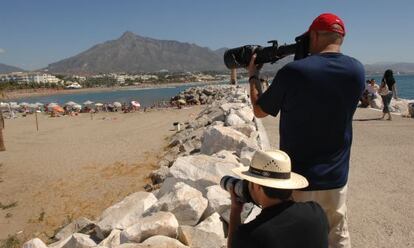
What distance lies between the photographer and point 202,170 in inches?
219

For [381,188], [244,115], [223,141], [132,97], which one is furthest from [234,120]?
[132,97]

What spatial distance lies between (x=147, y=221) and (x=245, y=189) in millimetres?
1918

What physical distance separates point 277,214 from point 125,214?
315 cm

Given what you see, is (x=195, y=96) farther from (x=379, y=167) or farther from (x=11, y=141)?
(x=379, y=167)

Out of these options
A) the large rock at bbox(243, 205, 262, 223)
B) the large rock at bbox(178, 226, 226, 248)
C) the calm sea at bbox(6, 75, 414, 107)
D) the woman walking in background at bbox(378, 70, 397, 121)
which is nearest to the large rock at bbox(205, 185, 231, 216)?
the large rock at bbox(243, 205, 262, 223)

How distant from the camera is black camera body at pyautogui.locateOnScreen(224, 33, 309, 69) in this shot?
2732mm

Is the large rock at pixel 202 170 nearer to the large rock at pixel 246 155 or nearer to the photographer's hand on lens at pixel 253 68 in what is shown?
the large rock at pixel 246 155

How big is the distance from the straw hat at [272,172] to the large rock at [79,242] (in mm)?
2809

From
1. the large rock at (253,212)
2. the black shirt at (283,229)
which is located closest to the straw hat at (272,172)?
the black shirt at (283,229)

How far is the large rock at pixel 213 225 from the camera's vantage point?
405 centimetres

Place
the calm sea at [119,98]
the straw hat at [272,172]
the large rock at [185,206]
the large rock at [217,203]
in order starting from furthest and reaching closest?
the calm sea at [119,98] < the large rock at [217,203] < the large rock at [185,206] < the straw hat at [272,172]

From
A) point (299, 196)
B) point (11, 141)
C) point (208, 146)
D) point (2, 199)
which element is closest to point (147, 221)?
point (299, 196)

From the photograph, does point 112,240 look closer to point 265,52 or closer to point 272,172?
point 265,52

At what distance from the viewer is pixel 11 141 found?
17.8m
